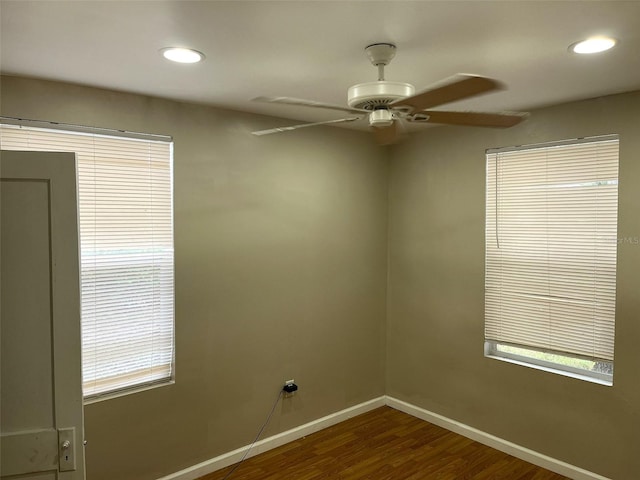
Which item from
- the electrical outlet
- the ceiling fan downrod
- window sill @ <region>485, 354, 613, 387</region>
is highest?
the ceiling fan downrod

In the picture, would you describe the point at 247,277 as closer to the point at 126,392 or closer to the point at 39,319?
the point at 126,392

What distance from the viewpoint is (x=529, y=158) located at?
3279 mm

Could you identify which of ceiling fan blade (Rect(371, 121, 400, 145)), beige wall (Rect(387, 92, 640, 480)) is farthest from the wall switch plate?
beige wall (Rect(387, 92, 640, 480))

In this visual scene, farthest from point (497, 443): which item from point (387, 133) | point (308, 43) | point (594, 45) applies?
point (308, 43)

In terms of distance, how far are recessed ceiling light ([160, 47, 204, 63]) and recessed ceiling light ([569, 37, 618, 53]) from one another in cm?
166

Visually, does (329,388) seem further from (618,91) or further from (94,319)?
(618,91)

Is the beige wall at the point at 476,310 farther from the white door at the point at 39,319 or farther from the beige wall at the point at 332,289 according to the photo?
the white door at the point at 39,319

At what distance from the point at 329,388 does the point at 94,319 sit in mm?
2017

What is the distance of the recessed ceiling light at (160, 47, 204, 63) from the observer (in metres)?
2.03

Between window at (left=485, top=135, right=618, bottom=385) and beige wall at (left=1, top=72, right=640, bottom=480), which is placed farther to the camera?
window at (left=485, top=135, right=618, bottom=385)

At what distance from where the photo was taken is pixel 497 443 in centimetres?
Result: 347

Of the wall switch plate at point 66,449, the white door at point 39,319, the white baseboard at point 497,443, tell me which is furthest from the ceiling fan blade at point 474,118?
the white baseboard at point 497,443

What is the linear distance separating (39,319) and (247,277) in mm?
1659

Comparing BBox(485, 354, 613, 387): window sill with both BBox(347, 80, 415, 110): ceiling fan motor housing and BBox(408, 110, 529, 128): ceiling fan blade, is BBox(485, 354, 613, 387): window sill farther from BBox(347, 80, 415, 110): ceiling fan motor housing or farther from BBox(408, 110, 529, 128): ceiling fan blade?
BBox(347, 80, 415, 110): ceiling fan motor housing
